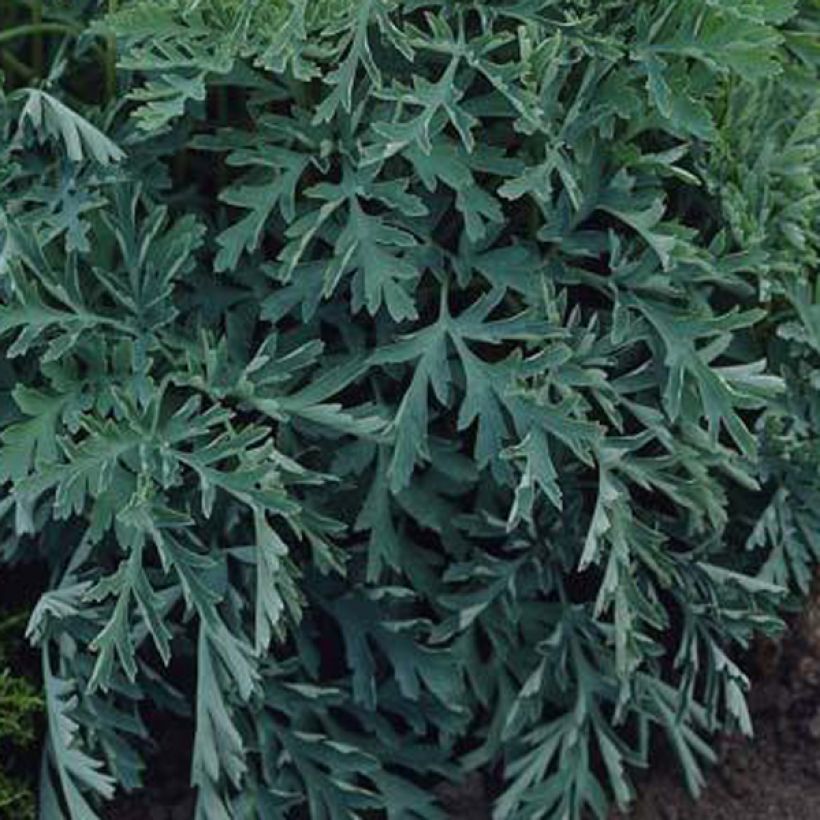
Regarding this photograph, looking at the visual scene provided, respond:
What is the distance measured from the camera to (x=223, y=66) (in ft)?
9.29

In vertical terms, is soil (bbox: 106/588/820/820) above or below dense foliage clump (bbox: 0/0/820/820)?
below

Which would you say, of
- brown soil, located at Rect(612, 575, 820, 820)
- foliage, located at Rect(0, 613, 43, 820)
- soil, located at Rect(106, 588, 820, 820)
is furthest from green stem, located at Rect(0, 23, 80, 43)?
brown soil, located at Rect(612, 575, 820, 820)

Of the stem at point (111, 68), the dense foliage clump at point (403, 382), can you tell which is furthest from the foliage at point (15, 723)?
the stem at point (111, 68)

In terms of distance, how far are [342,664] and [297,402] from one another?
1.99ft

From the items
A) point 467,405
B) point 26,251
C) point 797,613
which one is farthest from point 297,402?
point 797,613

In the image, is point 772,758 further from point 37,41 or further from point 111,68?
point 37,41

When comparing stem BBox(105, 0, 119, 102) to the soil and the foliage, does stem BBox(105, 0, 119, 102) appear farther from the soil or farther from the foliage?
the soil

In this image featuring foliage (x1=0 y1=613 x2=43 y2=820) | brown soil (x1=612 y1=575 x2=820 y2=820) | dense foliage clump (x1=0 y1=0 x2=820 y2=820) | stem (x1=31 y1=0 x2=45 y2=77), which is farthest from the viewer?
brown soil (x1=612 y1=575 x2=820 y2=820)

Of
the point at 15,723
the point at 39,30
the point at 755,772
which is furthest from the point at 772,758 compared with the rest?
the point at 39,30

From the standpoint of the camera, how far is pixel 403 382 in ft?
10.4

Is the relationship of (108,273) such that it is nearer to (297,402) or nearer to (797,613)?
(297,402)

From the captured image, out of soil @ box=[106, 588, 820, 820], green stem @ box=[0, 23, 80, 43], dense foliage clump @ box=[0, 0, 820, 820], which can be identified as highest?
green stem @ box=[0, 23, 80, 43]

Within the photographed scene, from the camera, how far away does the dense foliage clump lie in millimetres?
2893

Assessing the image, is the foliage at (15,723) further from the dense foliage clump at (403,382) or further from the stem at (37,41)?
the stem at (37,41)
